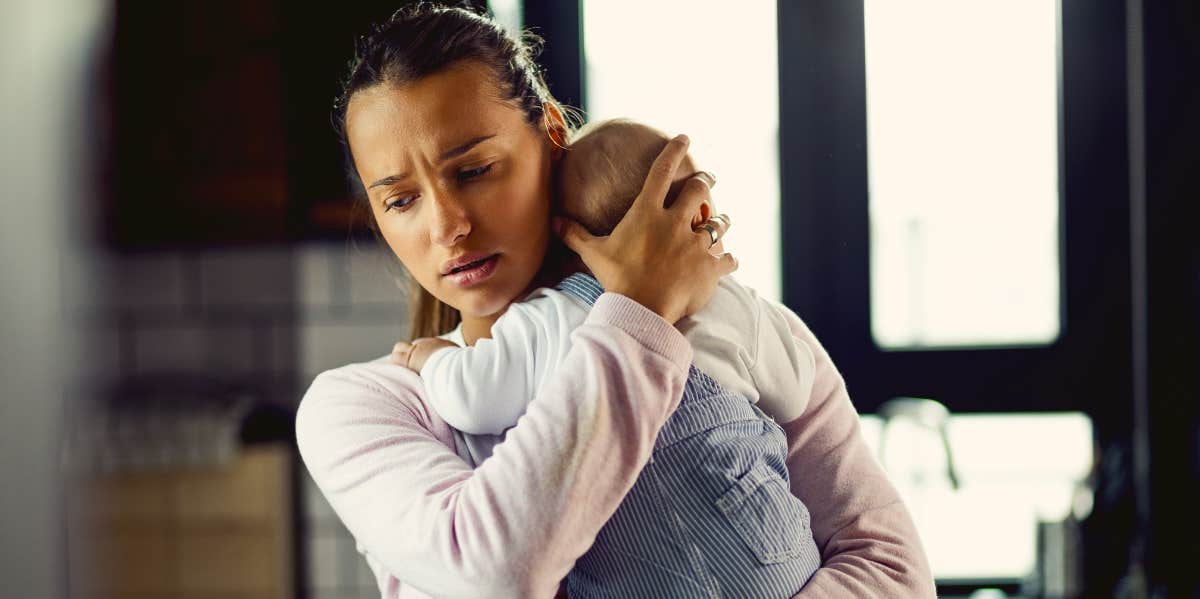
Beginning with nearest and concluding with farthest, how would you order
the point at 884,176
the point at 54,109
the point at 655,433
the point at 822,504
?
the point at 655,433
the point at 822,504
the point at 884,176
the point at 54,109

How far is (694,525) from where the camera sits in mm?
454

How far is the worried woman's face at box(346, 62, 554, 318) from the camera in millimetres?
477

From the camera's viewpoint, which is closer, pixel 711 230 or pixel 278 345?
pixel 711 230

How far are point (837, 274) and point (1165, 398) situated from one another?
49cm

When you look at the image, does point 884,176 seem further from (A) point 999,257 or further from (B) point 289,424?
(B) point 289,424

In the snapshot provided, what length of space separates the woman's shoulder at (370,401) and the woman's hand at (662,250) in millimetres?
110

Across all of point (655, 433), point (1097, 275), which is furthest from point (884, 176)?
point (655, 433)

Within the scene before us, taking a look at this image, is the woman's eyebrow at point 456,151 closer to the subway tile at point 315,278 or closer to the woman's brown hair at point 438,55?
the woman's brown hair at point 438,55

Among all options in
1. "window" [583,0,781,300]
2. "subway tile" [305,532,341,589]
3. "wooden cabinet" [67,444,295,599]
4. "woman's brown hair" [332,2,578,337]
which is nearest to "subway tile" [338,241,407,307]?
"wooden cabinet" [67,444,295,599]

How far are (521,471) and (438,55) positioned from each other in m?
0.21

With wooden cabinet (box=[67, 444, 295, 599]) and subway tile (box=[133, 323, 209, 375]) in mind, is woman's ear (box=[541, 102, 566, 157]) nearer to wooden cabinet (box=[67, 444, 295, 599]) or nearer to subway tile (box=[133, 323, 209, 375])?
wooden cabinet (box=[67, 444, 295, 599])

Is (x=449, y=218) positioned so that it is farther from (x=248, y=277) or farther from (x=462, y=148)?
(x=248, y=277)

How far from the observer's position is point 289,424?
172 cm

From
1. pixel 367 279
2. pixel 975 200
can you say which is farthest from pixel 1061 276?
pixel 367 279
